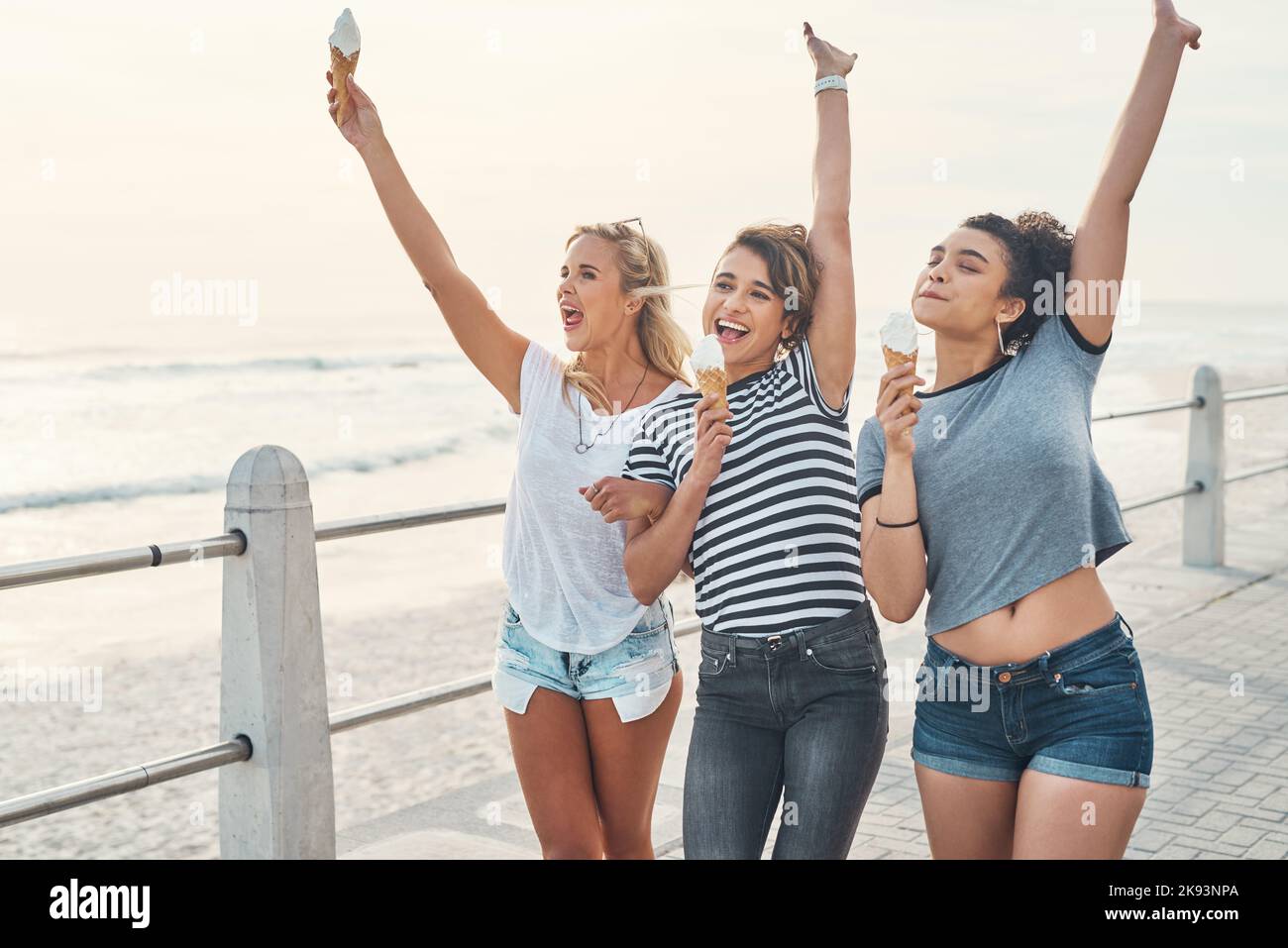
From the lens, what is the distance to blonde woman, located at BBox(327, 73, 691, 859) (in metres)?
3.07

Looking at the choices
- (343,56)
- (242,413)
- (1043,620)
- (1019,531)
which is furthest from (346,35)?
(242,413)

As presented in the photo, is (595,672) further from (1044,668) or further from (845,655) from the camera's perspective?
(1044,668)

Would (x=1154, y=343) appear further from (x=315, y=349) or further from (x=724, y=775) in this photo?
(x=724, y=775)

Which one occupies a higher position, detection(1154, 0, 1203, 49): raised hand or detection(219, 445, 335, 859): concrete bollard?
detection(1154, 0, 1203, 49): raised hand

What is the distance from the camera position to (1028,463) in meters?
2.55

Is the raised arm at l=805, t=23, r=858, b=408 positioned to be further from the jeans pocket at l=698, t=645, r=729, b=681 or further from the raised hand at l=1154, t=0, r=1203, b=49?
the raised hand at l=1154, t=0, r=1203, b=49

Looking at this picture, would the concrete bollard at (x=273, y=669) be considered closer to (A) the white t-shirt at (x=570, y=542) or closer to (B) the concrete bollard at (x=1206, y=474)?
(A) the white t-shirt at (x=570, y=542)

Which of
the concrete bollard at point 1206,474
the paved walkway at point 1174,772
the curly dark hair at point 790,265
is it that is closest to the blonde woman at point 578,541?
the curly dark hair at point 790,265

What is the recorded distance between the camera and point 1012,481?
2566 millimetres

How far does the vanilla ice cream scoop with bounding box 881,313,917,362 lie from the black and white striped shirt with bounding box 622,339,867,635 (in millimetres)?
217

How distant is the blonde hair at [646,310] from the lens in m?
3.27

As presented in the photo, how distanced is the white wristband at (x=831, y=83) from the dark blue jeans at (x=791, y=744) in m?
1.25

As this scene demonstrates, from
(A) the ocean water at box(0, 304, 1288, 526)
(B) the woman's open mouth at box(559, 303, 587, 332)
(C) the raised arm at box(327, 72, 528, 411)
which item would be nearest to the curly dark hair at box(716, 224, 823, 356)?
(B) the woman's open mouth at box(559, 303, 587, 332)
